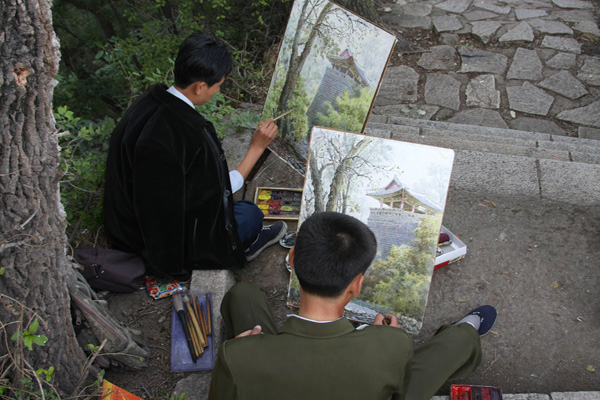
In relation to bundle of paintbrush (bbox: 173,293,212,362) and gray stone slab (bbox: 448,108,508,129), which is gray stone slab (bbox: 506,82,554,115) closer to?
gray stone slab (bbox: 448,108,508,129)

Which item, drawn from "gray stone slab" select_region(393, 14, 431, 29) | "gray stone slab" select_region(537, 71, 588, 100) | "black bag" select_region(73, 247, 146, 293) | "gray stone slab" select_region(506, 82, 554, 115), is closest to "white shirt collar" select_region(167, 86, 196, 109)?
"black bag" select_region(73, 247, 146, 293)

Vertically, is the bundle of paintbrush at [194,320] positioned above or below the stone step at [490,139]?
below

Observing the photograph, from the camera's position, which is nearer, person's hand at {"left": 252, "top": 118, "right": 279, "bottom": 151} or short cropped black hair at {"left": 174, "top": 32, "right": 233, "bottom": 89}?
short cropped black hair at {"left": 174, "top": 32, "right": 233, "bottom": 89}

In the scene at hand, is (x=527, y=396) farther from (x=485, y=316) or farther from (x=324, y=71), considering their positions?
(x=324, y=71)

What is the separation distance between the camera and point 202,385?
254 centimetres

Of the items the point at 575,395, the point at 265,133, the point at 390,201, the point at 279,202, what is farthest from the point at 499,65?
the point at 575,395

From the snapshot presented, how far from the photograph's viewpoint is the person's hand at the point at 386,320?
2.41 meters

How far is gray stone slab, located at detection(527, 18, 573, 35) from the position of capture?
679cm

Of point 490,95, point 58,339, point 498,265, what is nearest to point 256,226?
point 58,339

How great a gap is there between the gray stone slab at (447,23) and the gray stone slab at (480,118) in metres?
1.68

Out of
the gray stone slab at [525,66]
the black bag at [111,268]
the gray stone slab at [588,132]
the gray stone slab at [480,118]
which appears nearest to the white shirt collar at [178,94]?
the black bag at [111,268]

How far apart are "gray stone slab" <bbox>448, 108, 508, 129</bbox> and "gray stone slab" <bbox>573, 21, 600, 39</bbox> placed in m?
2.09

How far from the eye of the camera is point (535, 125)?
5648mm

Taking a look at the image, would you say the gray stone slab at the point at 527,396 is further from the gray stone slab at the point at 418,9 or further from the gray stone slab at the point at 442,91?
the gray stone slab at the point at 418,9
